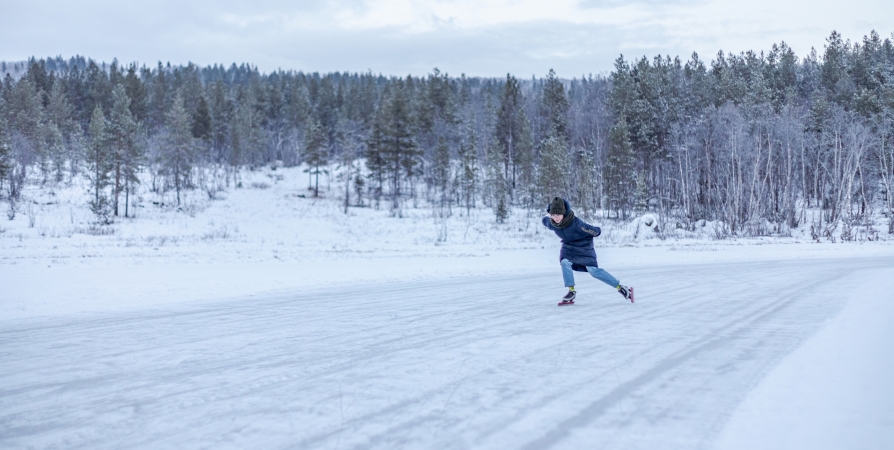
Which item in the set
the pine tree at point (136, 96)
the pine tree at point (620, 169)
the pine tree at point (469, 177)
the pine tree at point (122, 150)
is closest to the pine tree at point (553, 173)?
the pine tree at point (620, 169)

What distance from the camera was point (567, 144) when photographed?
65750mm

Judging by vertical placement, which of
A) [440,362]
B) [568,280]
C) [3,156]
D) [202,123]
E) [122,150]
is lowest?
[440,362]

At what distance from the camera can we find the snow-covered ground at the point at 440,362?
3.62 metres

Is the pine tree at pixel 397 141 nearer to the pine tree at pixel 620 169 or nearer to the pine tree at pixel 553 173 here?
the pine tree at pixel 553 173

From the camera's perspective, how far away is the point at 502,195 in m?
50.8

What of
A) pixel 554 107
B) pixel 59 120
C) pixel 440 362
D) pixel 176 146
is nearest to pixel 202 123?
pixel 59 120

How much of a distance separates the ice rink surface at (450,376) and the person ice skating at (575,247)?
1.47 feet

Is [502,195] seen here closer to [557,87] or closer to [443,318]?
[557,87]

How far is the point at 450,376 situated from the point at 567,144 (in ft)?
208

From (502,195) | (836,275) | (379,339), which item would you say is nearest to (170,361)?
(379,339)

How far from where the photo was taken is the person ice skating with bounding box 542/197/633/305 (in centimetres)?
877

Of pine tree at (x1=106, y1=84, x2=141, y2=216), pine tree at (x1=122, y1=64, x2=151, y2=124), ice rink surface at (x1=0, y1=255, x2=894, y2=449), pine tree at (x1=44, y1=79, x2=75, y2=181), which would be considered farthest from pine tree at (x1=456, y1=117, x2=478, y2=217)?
ice rink surface at (x1=0, y1=255, x2=894, y2=449)

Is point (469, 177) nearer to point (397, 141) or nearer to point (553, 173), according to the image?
point (397, 141)

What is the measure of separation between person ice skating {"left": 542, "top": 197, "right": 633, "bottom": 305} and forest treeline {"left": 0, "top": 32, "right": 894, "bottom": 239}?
95.0ft
